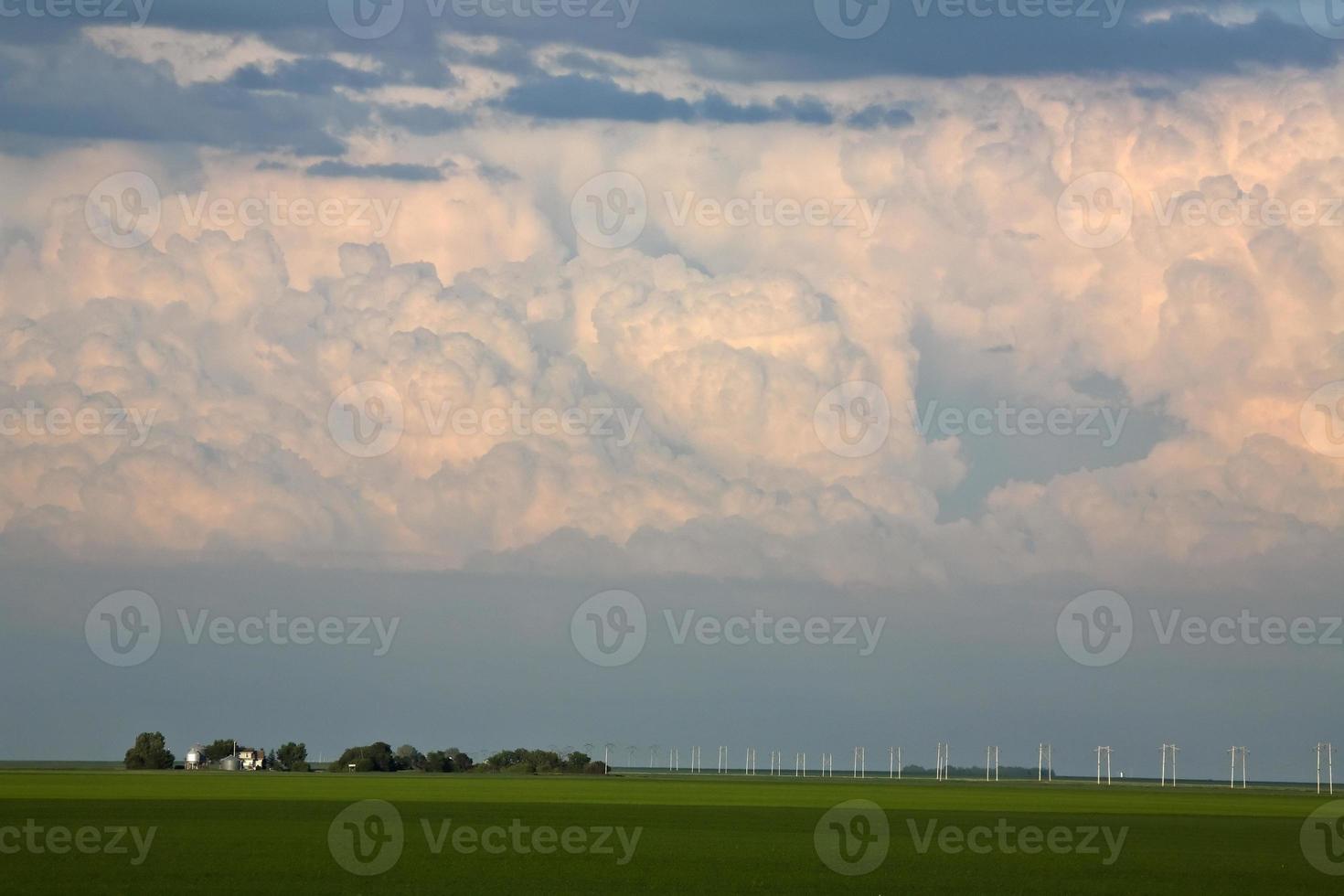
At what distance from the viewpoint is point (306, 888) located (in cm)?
5303

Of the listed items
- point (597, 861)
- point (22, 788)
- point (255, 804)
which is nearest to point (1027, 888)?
point (597, 861)

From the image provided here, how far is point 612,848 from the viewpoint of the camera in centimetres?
7588

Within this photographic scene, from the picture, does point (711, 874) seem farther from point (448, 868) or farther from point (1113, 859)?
point (1113, 859)

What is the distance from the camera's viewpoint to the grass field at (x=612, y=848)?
57.3 meters

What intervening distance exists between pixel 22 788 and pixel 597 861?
109337 mm

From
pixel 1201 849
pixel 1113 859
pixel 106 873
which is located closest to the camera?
pixel 106 873

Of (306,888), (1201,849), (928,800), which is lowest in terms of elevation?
(306,888)

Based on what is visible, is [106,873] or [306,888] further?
[106,873]

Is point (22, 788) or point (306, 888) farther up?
point (22, 788)

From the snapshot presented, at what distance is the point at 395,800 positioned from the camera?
12925cm

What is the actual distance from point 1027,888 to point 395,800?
3157 inches

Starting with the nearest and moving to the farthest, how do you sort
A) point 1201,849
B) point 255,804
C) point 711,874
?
1. point 711,874
2. point 1201,849
3. point 255,804

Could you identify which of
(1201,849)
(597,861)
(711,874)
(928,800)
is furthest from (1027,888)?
(928,800)

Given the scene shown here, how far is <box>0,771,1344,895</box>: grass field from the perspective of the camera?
2258 inches
